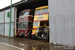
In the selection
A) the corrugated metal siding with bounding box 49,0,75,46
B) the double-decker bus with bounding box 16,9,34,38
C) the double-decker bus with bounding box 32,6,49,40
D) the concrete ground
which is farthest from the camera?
the double-decker bus with bounding box 16,9,34,38

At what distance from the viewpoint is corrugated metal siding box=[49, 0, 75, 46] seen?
23.0ft

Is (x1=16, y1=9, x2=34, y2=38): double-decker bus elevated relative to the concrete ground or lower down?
elevated

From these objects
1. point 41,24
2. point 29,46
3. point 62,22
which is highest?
point 62,22

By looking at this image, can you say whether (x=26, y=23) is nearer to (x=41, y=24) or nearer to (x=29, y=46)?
(x=41, y=24)

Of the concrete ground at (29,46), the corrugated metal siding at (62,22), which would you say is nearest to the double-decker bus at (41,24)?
the corrugated metal siding at (62,22)

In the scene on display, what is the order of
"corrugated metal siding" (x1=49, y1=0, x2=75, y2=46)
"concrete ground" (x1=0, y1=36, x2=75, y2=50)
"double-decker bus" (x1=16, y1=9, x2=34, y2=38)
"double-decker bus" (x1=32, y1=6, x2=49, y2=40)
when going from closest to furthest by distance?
"concrete ground" (x1=0, y1=36, x2=75, y2=50) → "corrugated metal siding" (x1=49, y1=0, x2=75, y2=46) → "double-decker bus" (x1=32, y1=6, x2=49, y2=40) → "double-decker bus" (x1=16, y1=9, x2=34, y2=38)

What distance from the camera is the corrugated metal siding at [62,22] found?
275 inches

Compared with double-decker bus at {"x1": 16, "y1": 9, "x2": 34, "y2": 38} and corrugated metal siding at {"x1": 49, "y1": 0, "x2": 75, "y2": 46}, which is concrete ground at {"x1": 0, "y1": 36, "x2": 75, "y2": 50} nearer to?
corrugated metal siding at {"x1": 49, "y1": 0, "x2": 75, "y2": 46}

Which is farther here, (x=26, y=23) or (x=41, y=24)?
(x=26, y=23)

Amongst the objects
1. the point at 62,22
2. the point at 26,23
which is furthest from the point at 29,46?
the point at 26,23

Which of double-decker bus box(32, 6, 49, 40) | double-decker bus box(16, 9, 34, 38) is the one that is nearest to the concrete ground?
double-decker bus box(32, 6, 49, 40)

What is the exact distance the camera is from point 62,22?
7598mm

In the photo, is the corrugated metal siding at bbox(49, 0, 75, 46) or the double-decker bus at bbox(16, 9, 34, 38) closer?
the corrugated metal siding at bbox(49, 0, 75, 46)

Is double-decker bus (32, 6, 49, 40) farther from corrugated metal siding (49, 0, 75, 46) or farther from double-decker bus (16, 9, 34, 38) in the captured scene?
double-decker bus (16, 9, 34, 38)
